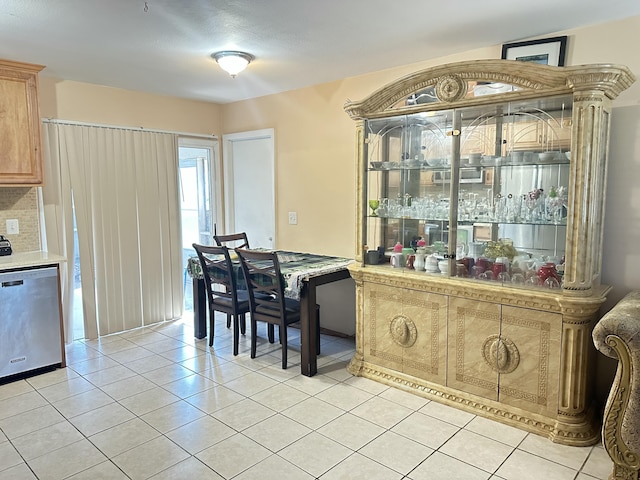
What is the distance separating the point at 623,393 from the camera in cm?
215

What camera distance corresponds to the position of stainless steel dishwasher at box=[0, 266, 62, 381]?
133 inches

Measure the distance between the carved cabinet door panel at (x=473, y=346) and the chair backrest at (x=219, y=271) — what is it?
1.80 metres

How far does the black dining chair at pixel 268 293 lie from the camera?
3.51 m

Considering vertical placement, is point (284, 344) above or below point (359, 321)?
below

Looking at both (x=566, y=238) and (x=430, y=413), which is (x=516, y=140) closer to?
(x=566, y=238)

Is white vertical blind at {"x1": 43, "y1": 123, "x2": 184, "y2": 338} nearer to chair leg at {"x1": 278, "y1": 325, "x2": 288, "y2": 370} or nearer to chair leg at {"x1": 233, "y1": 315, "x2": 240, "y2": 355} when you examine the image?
chair leg at {"x1": 233, "y1": 315, "x2": 240, "y2": 355}

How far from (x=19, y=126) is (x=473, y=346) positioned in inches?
148

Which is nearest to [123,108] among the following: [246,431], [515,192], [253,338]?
[253,338]

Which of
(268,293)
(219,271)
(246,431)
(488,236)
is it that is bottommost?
(246,431)

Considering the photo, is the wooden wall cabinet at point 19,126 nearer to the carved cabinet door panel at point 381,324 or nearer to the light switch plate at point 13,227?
the light switch plate at point 13,227

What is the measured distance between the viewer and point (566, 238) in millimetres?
2590

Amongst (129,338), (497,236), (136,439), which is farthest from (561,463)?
(129,338)

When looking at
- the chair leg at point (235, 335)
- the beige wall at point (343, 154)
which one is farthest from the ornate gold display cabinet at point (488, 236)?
the chair leg at point (235, 335)

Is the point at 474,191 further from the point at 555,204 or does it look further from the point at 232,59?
the point at 232,59
